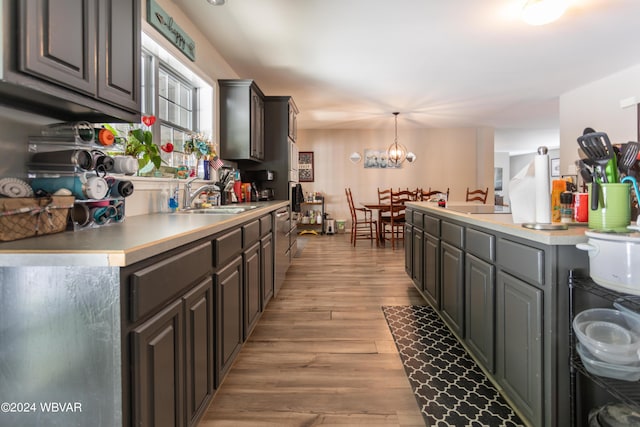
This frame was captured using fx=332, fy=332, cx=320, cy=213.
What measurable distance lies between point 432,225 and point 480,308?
0.95m

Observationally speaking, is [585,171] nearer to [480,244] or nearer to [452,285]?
[480,244]

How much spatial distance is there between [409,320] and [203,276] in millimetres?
1798

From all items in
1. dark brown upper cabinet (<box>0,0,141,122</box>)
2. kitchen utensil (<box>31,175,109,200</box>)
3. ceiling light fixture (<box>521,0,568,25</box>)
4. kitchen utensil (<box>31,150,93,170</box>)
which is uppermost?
ceiling light fixture (<box>521,0,568,25</box>)

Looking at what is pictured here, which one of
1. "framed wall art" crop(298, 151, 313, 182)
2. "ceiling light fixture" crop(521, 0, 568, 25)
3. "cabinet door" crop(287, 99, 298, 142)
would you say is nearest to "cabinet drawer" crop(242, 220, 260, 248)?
"cabinet door" crop(287, 99, 298, 142)

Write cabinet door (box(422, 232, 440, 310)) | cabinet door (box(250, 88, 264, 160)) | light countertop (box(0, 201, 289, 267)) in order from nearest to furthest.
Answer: light countertop (box(0, 201, 289, 267))
cabinet door (box(422, 232, 440, 310))
cabinet door (box(250, 88, 264, 160))

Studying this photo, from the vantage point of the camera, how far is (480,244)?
171 cm

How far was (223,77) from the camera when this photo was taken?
12.5 ft

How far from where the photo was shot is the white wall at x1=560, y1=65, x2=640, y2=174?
4238 millimetres

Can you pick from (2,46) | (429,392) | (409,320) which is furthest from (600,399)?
(2,46)

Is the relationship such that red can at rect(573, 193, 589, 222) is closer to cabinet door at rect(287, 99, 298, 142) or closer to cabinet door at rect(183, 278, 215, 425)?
cabinet door at rect(183, 278, 215, 425)

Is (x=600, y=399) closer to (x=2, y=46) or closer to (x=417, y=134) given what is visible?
(x=2, y=46)

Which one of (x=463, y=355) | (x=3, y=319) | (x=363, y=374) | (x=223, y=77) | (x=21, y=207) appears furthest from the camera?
(x=223, y=77)

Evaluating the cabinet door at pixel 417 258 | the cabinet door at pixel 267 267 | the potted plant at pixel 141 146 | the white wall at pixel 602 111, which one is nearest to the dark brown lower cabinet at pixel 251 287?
the cabinet door at pixel 267 267

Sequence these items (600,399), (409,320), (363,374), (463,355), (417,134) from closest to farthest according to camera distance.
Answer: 1. (600,399)
2. (363,374)
3. (463,355)
4. (409,320)
5. (417,134)
